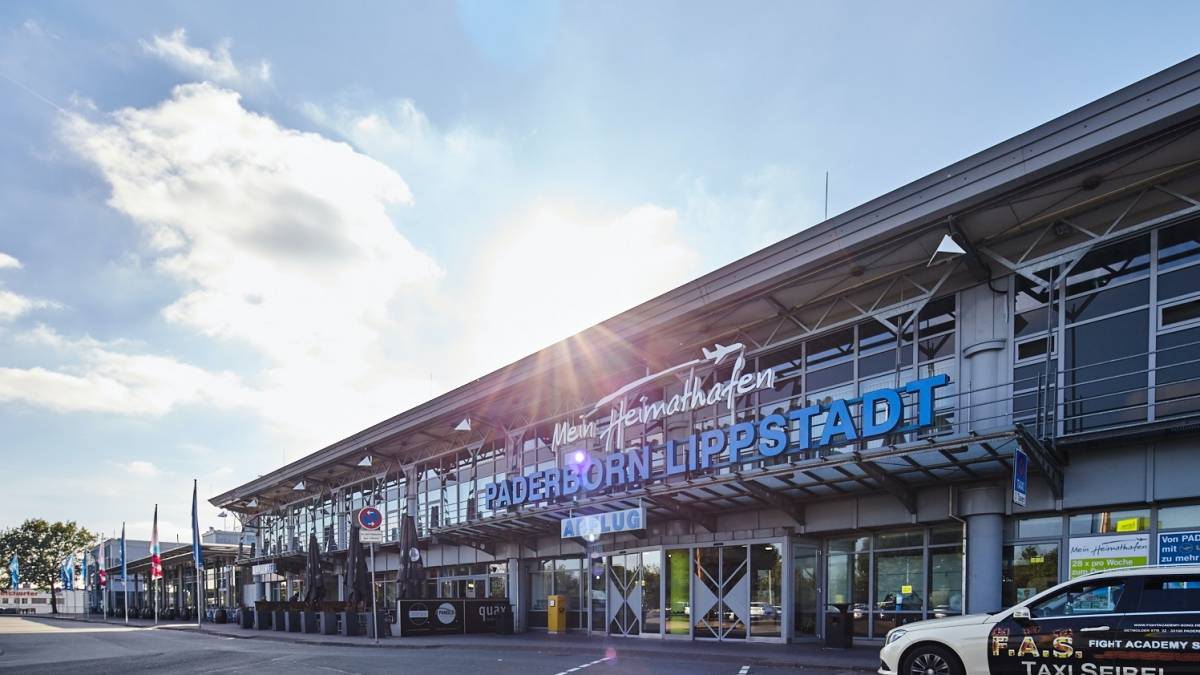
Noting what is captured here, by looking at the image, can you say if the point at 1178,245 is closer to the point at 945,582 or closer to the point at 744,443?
the point at 945,582

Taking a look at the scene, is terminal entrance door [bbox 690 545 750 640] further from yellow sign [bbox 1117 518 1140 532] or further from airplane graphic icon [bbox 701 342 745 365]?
yellow sign [bbox 1117 518 1140 532]

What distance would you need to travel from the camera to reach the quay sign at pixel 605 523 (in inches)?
882

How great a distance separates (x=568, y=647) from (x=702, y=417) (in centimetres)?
718

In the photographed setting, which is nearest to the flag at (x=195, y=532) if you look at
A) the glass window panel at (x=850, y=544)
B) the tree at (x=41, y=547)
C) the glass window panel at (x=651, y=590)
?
the glass window panel at (x=651, y=590)

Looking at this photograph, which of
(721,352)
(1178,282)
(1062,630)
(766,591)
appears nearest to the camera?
(1062,630)

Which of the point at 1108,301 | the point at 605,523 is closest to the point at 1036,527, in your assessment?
the point at 1108,301

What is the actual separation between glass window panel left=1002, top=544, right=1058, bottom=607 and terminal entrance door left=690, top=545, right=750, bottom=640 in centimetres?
682

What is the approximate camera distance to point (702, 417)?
77.7 feet

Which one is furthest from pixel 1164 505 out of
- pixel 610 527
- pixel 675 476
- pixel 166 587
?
pixel 166 587

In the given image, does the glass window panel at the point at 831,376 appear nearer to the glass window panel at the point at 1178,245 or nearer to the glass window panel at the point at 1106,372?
the glass window panel at the point at 1106,372

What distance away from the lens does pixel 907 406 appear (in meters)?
16.8

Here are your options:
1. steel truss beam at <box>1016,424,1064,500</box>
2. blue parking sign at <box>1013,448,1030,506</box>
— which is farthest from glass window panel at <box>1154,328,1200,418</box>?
blue parking sign at <box>1013,448,1030,506</box>

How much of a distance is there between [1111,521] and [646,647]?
10.6 metres

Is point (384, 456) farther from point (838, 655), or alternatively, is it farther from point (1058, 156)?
point (1058, 156)
